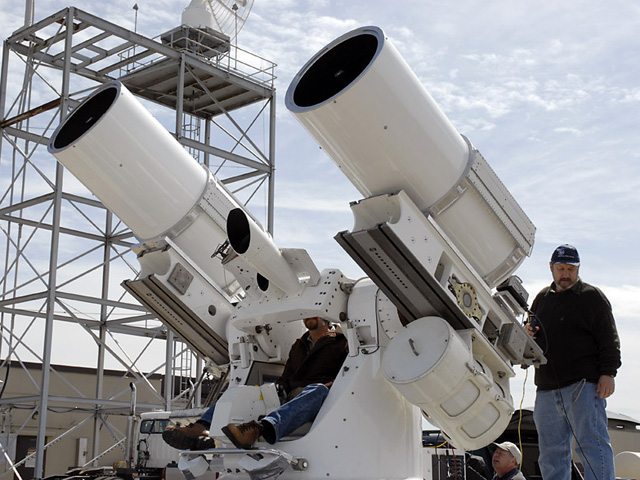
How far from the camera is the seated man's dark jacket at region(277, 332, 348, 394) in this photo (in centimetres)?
743

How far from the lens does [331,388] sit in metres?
6.89

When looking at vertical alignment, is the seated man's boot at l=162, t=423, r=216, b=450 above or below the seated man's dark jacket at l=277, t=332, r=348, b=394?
below

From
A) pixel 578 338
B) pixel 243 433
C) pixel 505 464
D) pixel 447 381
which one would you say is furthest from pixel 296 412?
pixel 505 464

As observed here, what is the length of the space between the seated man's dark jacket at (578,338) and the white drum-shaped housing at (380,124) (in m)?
1.06

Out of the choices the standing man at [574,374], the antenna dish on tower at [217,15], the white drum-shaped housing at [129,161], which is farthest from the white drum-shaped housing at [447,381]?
the antenna dish on tower at [217,15]

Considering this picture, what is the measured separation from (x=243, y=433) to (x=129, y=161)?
3.21 m

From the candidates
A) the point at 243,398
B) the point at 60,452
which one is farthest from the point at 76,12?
the point at 60,452

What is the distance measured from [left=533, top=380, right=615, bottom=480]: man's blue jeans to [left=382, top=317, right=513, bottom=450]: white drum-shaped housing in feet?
1.38

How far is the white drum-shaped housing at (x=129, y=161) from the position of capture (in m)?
8.12

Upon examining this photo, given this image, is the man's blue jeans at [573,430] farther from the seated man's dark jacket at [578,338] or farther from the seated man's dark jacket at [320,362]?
the seated man's dark jacket at [320,362]

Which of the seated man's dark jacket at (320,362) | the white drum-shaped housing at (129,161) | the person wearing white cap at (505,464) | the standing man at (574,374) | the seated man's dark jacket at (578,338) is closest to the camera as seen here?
the standing man at (574,374)

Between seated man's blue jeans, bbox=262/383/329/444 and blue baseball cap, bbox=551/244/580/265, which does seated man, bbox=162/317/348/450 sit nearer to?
seated man's blue jeans, bbox=262/383/329/444

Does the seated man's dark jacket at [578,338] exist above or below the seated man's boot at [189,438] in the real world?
above

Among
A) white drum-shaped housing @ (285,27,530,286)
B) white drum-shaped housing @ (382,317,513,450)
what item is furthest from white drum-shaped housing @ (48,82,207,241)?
white drum-shaped housing @ (382,317,513,450)
